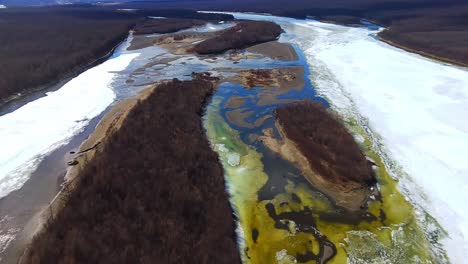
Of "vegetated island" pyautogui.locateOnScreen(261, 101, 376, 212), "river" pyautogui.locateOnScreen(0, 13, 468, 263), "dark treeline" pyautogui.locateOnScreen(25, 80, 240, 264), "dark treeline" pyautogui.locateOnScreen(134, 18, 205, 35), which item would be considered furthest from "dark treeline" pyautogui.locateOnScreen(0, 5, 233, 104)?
"vegetated island" pyautogui.locateOnScreen(261, 101, 376, 212)

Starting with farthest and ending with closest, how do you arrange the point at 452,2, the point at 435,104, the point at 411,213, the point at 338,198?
the point at 452,2 < the point at 435,104 < the point at 338,198 < the point at 411,213

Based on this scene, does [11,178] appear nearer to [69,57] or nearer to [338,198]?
[338,198]

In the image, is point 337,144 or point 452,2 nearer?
point 337,144

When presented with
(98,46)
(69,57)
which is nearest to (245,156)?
(69,57)

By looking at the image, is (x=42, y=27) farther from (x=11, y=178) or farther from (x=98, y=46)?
(x=11, y=178)

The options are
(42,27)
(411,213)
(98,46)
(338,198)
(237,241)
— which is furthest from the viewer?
(42,27)

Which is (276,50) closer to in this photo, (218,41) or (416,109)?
(218,41)

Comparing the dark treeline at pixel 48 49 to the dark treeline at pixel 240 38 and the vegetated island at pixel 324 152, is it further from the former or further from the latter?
the vegetated island at pixel 324 152
